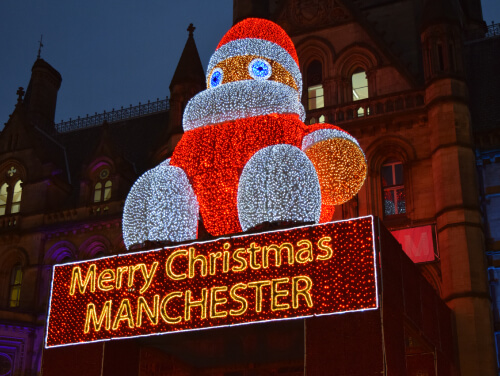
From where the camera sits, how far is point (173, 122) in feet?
91.2

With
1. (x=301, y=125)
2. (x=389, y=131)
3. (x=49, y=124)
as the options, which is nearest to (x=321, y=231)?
(x=301, y=125)

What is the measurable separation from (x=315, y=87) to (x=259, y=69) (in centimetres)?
1059

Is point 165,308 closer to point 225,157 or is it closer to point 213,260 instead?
point 213,260

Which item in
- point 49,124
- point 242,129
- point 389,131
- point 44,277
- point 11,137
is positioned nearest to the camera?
point 242,129

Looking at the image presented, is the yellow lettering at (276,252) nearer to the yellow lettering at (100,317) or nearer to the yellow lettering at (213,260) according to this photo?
the yellow lettering at (213,260)

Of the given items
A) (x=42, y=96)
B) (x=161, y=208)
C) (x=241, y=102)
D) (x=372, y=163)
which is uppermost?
(x=42, y=96)

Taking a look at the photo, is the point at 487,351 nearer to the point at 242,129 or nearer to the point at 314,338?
the point at 314,338

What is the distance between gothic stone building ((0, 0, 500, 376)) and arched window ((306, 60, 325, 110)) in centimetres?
4

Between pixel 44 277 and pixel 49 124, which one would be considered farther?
pixel 49 124

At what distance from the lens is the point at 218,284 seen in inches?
579

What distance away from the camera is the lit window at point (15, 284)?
2880cm

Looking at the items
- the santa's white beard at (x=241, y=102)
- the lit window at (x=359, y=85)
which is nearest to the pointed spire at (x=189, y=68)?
the lit window at (x=359, y=85)

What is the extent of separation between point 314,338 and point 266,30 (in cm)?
700

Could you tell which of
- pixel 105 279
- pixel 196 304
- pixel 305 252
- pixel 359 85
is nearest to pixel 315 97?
pixel 359 85
